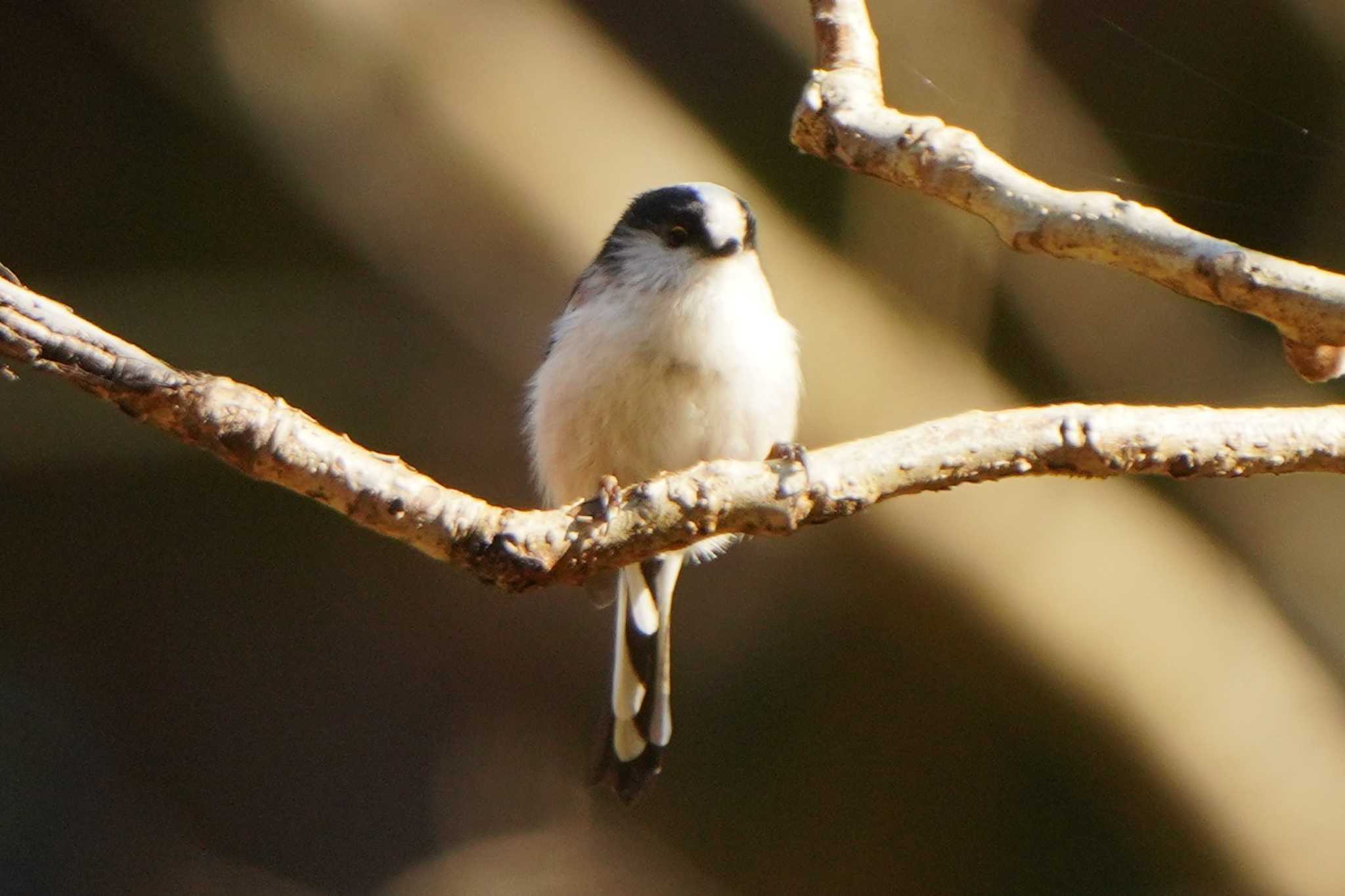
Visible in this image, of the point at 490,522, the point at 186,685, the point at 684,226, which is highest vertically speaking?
the point at 684,226

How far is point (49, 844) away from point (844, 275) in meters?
1.86

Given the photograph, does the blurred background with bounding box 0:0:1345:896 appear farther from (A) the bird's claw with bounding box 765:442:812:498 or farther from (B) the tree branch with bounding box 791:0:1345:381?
(A) the bird's claw with bounding box 765:442:812:498

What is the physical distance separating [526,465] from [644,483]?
144 centimetres

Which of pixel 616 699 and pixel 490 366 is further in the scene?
pixel 490 366

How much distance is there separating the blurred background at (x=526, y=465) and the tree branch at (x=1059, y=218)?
0.71m

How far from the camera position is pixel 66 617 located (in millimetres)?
2564

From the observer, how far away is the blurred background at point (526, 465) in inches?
86.1

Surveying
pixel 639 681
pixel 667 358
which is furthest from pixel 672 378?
pixel 639 681

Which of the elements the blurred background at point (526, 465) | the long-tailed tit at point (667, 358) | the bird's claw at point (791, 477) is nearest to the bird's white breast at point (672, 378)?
the long-tailed tit at point (667, 358)

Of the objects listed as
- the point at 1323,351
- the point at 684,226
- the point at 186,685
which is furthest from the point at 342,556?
the point at 1323,351

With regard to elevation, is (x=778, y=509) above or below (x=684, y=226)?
below

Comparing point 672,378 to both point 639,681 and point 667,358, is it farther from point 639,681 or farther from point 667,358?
point 639,681

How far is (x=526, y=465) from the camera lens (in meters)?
2.67

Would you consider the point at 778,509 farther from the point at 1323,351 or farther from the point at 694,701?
the point at 694,701
